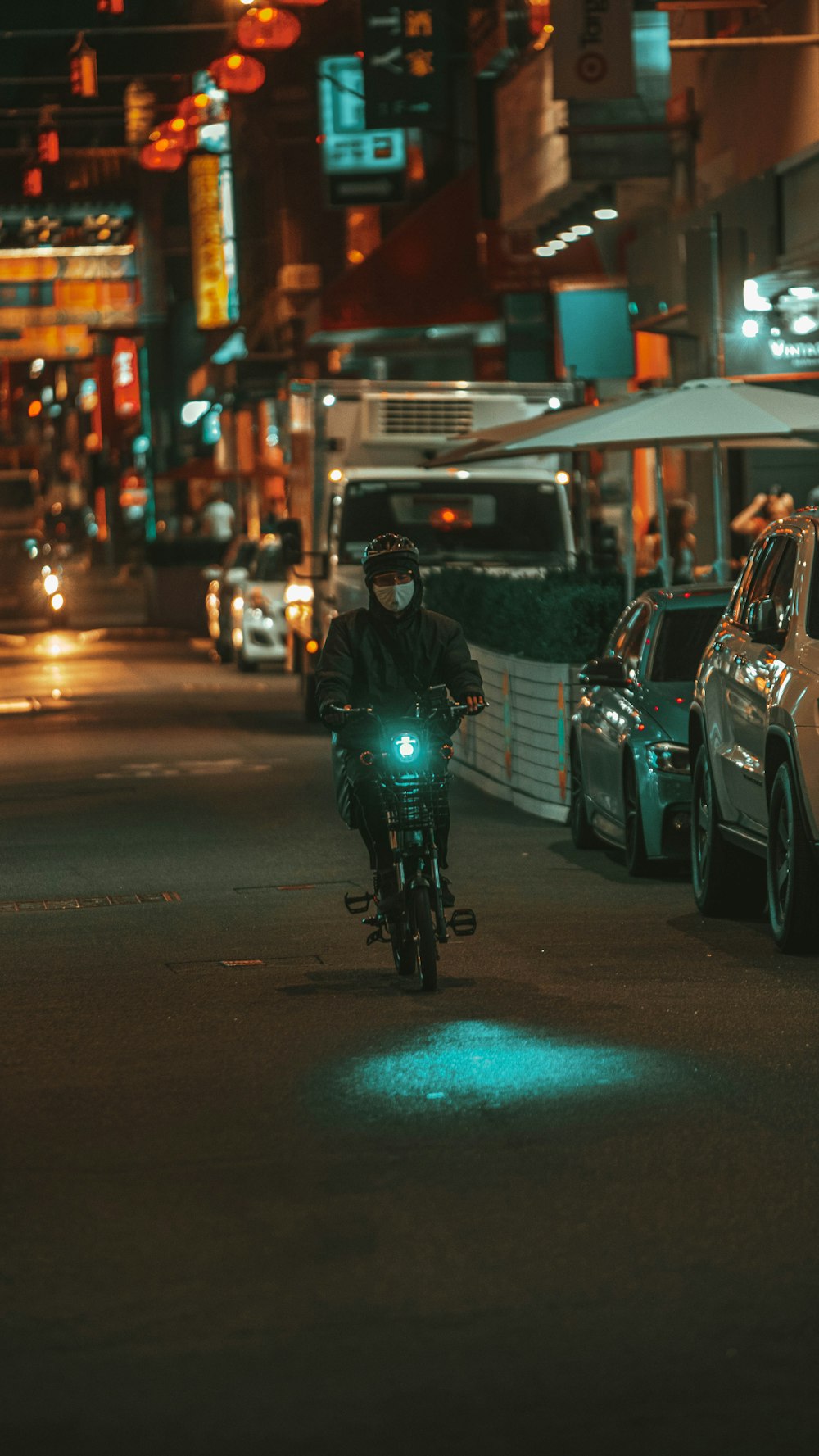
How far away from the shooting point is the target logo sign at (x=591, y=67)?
22.1 m

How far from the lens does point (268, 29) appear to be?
32.2 metres

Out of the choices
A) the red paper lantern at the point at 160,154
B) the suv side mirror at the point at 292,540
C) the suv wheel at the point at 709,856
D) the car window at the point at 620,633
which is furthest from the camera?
the red paper lantern at the point at 160,154

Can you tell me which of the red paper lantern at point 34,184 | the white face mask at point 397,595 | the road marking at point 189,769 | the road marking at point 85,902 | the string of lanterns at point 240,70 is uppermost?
the red paper lantern at point 34,184

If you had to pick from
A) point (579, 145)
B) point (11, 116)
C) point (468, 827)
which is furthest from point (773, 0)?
point (11, 116)

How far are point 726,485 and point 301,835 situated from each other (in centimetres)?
1447

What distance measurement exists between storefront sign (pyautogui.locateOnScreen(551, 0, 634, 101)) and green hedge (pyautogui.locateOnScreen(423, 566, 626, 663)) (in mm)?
4925

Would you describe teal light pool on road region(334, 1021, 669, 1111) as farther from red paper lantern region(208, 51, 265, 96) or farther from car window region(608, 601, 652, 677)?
red paper lantern region(208, 51, 265, 96)

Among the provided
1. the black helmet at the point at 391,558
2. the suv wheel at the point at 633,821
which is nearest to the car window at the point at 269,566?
the suv wheel at the point at 633,821

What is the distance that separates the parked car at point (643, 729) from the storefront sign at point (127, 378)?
Result: 69.8 meters

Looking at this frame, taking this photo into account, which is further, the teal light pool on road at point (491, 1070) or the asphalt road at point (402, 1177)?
the teal light pool on road at point (491, 1070)

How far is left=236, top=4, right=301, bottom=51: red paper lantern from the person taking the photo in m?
32.2

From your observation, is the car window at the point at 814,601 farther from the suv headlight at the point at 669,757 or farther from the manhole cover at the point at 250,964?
the manhole cover at the point at 250,964

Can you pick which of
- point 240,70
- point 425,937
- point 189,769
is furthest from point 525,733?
point 240,70

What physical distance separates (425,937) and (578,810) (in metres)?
5.35
